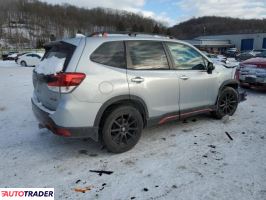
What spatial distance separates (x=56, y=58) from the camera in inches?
158

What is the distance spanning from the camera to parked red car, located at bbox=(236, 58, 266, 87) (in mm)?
8195

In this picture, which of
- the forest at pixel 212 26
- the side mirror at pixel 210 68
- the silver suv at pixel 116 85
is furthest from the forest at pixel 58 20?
the silver suv at pixel 116 85

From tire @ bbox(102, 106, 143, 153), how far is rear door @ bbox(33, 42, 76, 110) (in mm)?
835

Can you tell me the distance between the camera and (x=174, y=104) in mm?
4719

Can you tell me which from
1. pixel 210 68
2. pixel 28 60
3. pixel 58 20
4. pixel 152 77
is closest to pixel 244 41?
pixel 58 20

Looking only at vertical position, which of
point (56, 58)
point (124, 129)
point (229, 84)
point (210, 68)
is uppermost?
point (56, 58)

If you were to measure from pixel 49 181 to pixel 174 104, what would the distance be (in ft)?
7.94

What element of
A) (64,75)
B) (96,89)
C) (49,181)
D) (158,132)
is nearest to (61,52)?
(64,75)

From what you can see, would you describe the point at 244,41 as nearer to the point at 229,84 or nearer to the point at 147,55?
the point at 229,84

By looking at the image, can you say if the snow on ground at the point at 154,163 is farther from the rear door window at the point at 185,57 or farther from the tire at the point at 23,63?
the tire at the point at 23,63

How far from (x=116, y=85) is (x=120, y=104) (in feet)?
1.07

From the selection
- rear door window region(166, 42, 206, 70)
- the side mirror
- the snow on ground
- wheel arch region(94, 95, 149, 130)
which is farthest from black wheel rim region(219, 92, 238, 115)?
wheel arch region(94, 95, 149, 130)

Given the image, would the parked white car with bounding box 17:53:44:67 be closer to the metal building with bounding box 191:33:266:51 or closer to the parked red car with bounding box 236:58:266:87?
the parked red car with bounding box 236:58:266:87

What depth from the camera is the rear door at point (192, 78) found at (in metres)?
4.76
